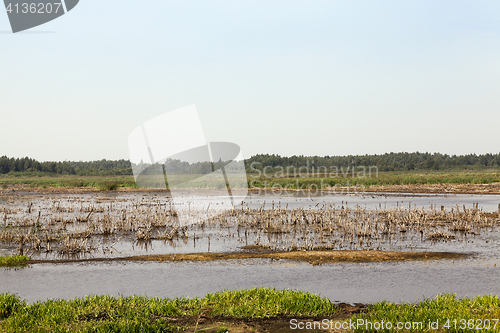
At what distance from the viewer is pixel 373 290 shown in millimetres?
12562

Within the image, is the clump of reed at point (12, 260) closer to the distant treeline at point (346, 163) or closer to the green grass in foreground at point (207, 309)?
the green grass in foreground at point (207, 309)

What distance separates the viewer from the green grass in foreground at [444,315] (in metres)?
7.92

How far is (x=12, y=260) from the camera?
1683cm

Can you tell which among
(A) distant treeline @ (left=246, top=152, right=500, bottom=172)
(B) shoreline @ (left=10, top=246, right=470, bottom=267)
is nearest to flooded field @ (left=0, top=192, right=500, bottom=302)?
(B) shoreline @ (left=10, top=246, right=470, bottom=267)

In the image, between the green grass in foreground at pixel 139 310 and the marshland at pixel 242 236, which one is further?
the marshland at pixel 242 236

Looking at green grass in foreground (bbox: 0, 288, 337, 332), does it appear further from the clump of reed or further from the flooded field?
the clump of reed

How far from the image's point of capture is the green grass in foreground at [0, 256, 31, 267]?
1645cm

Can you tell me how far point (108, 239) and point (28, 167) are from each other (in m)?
162

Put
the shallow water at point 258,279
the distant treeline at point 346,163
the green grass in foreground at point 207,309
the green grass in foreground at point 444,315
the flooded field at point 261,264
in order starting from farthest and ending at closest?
the distant treeline at point 346,163
the flooded field at point 261,264
the shallow water at point 258,279
the green grass in foreground at point 207,309
the green grass in foreground at point 444,315

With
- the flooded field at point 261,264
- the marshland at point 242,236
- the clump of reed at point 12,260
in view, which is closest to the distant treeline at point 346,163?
the marshland at point 242,236

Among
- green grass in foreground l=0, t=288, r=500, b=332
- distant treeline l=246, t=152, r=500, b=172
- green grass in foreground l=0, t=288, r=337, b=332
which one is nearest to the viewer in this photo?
green grass in foreground l=0, t=288, r=500, b=332

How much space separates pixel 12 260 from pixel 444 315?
16.9 metres

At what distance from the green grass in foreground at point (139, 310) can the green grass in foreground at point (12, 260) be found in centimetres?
686

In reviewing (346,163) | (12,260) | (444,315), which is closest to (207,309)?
(444,315)
